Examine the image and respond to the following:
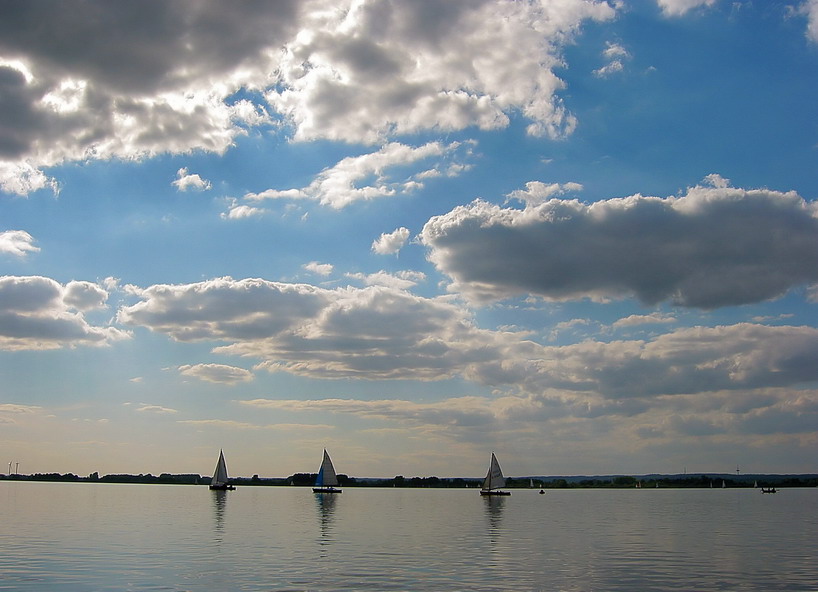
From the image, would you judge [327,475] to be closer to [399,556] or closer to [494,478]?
[494,478]

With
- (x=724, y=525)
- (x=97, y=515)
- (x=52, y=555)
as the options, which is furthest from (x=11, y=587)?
(x=724, y=525)

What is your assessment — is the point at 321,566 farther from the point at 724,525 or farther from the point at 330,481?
the point at 330,481

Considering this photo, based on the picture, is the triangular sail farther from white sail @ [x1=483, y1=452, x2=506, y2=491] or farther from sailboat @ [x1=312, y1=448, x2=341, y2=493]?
white sail @ [x1=483, y1=452, x2=506, y2=491]

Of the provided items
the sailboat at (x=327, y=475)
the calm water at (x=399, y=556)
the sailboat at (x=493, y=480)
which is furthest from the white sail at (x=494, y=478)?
A: the calm water at (x=399, y=556)

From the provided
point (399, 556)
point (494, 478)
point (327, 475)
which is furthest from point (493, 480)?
point (399, 556)

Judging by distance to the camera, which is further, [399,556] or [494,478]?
[494,478]

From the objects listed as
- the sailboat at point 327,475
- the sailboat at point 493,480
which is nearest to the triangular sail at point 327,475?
the sailboat at point 327,475

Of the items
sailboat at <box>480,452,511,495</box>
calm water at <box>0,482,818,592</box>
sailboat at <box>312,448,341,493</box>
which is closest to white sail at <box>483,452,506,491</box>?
sailboat at <box>480,452,511,495</box>

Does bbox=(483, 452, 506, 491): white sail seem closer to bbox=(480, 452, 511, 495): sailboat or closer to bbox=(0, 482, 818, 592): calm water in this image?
bbox=(480, 452, 511, 495): sailboat

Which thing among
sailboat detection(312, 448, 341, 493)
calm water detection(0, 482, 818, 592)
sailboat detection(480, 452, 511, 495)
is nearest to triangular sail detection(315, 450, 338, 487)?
sailboat detection(312, 448, 341, 493)

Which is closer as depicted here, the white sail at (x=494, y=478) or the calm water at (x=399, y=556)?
the calm water at (x=399, y=556)

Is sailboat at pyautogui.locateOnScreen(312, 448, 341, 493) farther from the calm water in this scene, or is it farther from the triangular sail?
the calm water

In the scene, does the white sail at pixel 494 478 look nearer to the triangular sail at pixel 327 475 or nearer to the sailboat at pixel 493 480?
the sailboat at pixel 493 480

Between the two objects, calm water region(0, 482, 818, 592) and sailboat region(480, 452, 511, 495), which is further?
sailboat region(480, 452, 511, 495)
